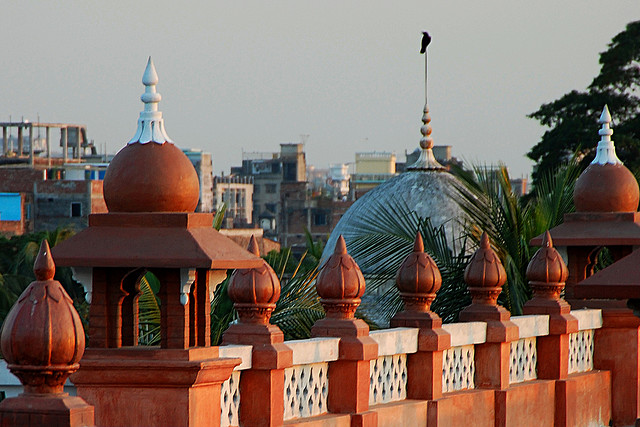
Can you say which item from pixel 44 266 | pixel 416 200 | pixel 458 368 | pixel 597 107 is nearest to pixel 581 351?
pixel 458 368

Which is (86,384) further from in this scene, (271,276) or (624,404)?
(624,404)

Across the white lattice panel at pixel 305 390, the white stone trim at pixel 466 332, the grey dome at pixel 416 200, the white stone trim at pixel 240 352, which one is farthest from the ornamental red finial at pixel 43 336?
the grey dome at pixel 416 200

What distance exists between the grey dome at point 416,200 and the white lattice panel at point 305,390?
911cm

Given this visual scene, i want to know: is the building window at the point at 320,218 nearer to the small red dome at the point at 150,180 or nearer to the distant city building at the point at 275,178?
the distant city building at the point at 275,178

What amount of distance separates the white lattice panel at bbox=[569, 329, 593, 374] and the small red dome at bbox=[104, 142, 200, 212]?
6.17m

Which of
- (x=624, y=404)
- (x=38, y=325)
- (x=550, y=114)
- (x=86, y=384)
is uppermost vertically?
(x=550, y=114)

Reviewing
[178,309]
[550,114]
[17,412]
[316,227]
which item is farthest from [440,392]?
[316,227]

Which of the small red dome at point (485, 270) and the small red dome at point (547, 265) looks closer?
the small red dome at point (485, 270)

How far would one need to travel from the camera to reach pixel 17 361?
5.26 m

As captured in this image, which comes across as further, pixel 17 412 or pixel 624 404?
pixel 624 404

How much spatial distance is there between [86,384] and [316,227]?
82005mm

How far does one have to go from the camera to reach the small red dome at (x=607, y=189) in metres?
12.6

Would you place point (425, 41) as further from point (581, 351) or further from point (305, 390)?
point (305, 390)

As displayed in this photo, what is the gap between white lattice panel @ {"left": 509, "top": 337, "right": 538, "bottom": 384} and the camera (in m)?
11.0
